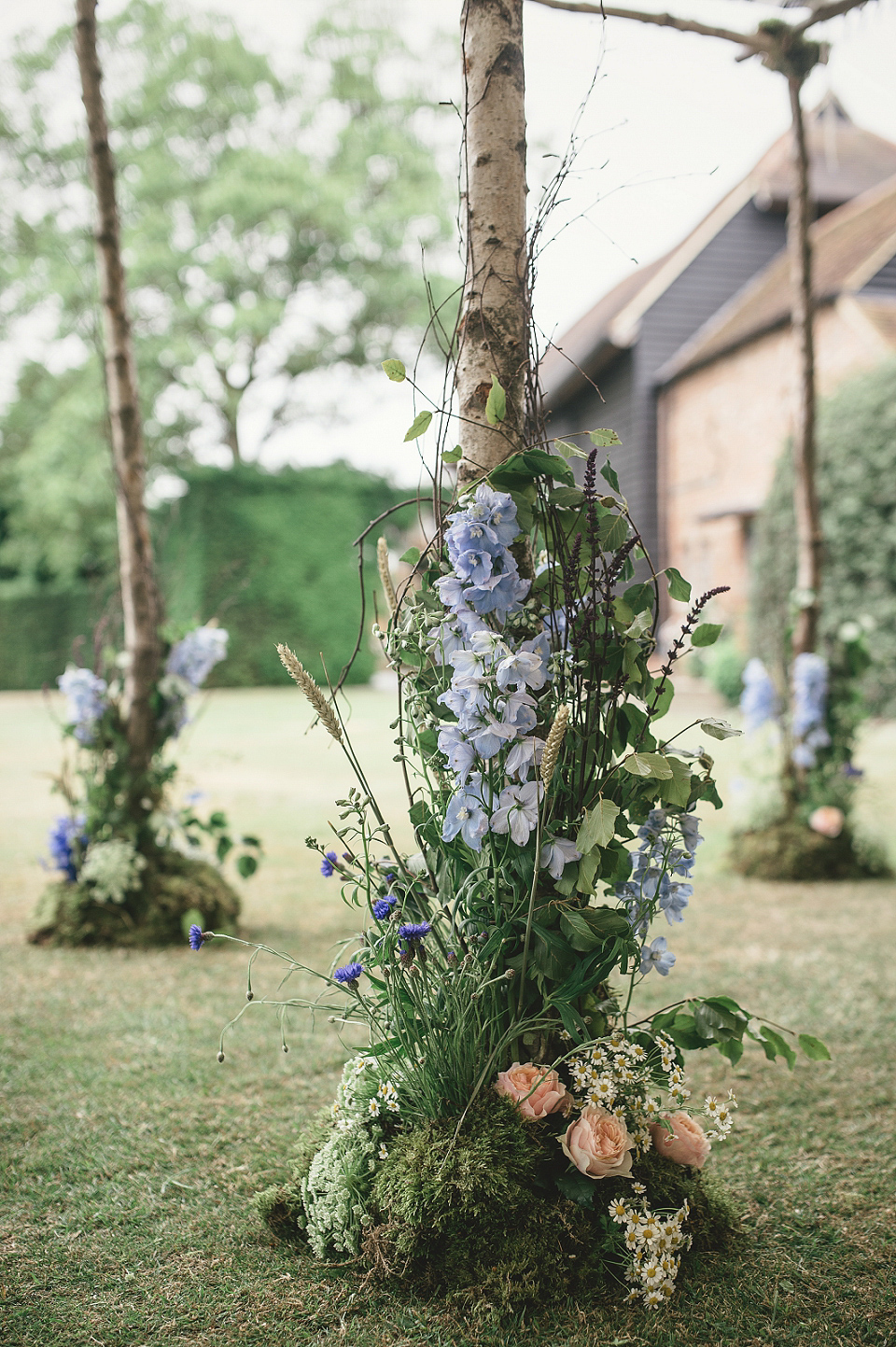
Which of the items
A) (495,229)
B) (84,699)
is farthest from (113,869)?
(495,229)

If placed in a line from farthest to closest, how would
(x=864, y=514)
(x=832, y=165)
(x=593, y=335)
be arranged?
(x=593, y=335)
(x=832, y=165)
(x=864, y=514)

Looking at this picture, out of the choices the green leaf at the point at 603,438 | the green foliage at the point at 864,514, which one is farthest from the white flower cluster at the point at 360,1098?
the green foliage at the point at 864,514

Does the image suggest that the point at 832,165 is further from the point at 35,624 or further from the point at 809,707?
the point at 35,624

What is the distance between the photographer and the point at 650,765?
1.65 m

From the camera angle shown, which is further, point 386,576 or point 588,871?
point 386,576

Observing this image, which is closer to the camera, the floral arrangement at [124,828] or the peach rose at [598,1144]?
the peach rose at [598,1144]

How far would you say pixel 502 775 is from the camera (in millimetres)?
1731

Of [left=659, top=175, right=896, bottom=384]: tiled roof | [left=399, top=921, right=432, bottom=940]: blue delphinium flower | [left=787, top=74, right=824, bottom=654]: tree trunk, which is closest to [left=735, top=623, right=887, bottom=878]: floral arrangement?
[left=787, top=74, right=824, bottom=654]: tree trunk

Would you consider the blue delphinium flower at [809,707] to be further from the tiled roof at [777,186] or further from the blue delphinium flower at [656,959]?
the tiled roof at [777,186]

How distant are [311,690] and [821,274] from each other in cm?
1275

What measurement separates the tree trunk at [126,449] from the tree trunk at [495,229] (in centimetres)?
234

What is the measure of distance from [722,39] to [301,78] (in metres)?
17.7

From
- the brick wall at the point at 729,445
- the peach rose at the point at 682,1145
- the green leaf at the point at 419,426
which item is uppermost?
the brick wall at the point at 729,445

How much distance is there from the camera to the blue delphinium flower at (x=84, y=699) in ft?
12.5
